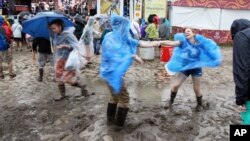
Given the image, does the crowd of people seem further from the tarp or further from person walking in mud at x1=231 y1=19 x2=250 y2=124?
the tarp

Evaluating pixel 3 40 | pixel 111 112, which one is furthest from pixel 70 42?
pixel 3 40

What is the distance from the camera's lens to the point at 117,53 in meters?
5.18

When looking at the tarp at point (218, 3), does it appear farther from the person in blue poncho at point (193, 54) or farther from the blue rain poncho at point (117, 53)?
the blue rain poncho at point (117, 53)

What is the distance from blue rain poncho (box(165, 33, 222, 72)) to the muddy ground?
86 cm

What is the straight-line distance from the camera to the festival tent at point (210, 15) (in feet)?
60.1

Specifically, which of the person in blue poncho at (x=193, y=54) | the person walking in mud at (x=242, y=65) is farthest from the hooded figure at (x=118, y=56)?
the person walking in mud at (x=242, y=65)

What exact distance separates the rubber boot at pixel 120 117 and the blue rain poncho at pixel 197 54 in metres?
1.38

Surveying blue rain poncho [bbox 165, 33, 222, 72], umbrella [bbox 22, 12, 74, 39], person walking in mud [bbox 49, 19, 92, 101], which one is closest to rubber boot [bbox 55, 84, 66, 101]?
person walking in mud [bbox 49, 19, 92, 101]

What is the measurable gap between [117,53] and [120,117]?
1.00 meters

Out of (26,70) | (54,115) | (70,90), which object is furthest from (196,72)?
(26,70)

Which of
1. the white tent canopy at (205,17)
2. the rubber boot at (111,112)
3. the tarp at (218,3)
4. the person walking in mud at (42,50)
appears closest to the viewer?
the rubber boot at (111,112)

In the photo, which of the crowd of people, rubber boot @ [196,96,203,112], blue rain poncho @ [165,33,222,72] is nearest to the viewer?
the crowd of people

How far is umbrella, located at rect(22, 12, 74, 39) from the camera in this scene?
7540 millimetres

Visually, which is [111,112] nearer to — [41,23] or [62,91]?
[62,91]
